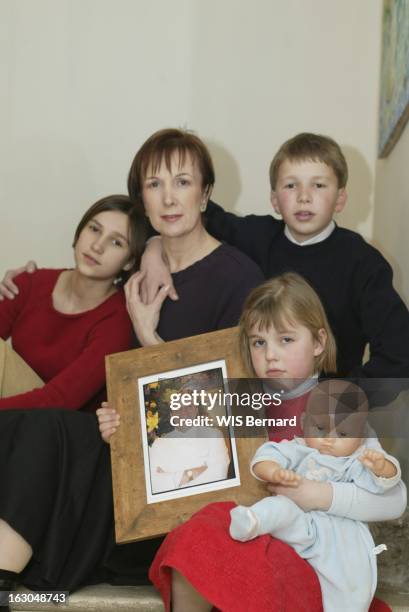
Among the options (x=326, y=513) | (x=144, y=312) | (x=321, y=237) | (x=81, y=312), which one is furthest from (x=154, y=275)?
(x=326, y=513)

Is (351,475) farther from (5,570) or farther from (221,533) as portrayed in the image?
(5,570)

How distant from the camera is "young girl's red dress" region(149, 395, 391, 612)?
138 cm

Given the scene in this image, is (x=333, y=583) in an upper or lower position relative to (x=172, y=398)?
lower

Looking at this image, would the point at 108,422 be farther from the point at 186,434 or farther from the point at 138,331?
the point at 138,331

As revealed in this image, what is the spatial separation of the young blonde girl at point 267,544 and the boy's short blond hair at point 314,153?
52 centimetres

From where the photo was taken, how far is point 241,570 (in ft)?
4.57

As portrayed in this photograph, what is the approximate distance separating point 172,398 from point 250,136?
1363 millimetres

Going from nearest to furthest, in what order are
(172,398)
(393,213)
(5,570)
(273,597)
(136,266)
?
(273,597) < (5,570) < (172,398) < (136,266) < (393,213)

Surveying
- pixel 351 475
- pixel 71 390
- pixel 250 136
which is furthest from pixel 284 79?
pixel 351 475

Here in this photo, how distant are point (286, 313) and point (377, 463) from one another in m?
0.36

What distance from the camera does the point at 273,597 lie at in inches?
54.3

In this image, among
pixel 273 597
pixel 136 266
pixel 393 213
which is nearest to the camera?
pixel 273 597

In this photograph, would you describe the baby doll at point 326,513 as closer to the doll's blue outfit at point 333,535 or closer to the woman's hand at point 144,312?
the doll's blue outfit at point 333,535

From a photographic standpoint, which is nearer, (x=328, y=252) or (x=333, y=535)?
(x=333, y=535)
